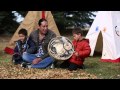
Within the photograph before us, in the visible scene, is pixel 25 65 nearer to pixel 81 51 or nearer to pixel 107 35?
pixel 81 51

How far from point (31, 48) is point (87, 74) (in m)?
1.25

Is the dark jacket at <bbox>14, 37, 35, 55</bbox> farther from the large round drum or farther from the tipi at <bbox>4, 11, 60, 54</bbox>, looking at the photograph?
the tipi at <bbox>4, 11, 60, 54</bbox>

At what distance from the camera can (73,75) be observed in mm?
5285

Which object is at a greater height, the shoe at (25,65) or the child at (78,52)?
the child at (78,52)

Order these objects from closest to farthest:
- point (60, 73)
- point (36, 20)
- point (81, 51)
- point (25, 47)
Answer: point (60, 73) < point (81, 51) < point (25, 47) < point (36, 20)

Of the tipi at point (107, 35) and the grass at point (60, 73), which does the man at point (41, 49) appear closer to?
the grass at point (60, 73)

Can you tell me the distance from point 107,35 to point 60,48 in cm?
206

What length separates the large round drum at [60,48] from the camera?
18.4 ft

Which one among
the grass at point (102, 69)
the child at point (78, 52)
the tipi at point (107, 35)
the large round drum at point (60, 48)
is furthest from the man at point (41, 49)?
the tipi at point (107, 35)

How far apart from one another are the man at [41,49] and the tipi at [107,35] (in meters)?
1.69

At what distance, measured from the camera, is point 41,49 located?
594 cm

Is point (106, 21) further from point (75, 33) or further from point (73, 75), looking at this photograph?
point (73, 75)

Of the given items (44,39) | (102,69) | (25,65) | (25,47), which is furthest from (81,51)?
(25,47)
